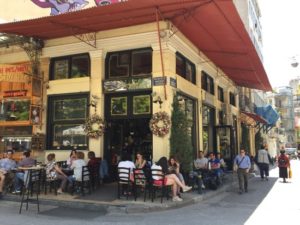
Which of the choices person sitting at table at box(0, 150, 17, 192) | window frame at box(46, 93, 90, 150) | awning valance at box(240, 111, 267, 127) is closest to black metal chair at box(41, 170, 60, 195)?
person sitting at table at box(0, 150, 17, 192)

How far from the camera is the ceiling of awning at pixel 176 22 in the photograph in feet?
33.4

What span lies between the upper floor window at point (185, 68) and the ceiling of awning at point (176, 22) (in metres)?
0.89

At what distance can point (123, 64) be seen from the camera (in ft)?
43.1

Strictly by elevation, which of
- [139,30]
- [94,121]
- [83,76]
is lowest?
[94,121]

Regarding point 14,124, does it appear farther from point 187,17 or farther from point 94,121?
point 187,17

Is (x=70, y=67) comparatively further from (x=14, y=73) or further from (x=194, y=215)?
(x=194, y=215)

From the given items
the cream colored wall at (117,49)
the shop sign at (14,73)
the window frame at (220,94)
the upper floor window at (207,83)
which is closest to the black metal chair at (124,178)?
the cream colored wall at (117,49)

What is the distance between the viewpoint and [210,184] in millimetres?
12703

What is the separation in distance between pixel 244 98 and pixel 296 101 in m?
64.0

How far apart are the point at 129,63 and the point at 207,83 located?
602 cm

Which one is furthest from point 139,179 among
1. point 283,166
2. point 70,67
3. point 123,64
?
point 283,166

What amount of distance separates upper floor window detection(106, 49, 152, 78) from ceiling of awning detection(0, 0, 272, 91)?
110 centimetres

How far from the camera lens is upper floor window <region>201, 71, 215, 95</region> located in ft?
55.7

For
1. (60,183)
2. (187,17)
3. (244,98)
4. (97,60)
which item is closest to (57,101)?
(97,60)
